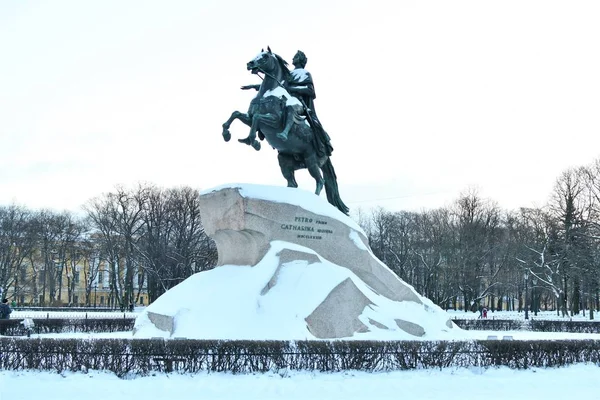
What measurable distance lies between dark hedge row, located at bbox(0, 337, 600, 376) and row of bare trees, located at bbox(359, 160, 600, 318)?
98.9 ft

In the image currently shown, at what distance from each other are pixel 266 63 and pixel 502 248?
43826mm

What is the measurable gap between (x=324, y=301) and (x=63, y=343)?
561cm

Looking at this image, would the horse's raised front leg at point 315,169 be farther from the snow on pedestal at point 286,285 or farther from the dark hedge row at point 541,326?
the dark hedge row at point 541,326

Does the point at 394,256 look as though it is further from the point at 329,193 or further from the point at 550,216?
the point at 329,193

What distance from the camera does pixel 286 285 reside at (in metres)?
14.4

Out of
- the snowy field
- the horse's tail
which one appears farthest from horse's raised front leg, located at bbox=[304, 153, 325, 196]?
the snowy field

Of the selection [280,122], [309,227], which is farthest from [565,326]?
[280,122]

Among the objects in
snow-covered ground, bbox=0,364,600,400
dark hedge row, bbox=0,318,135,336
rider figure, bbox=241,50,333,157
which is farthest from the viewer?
dark hedge row, bbox=0,318,135,336

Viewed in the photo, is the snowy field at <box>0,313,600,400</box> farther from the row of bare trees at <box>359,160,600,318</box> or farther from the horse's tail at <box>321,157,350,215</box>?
the row of bare trees at <box>359,160,600,318</box>

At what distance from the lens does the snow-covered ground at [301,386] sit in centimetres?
895

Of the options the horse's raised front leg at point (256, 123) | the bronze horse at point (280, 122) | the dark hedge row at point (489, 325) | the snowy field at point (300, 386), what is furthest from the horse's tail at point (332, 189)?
the dark hedge row at point (489, 325)

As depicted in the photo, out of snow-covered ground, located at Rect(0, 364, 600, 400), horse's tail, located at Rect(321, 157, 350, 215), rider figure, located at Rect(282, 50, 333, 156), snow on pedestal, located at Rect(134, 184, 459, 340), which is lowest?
snow-covered ground, located at Rect(0, 364, 600, 400)

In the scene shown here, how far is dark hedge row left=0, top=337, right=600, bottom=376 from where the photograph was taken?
10.2 m

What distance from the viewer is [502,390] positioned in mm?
9789
